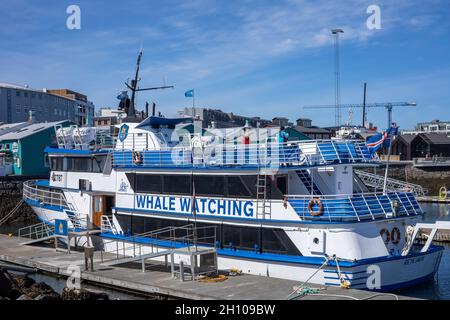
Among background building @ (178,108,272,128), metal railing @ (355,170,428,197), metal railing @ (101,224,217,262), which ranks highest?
background building @ (178,108,272,128)

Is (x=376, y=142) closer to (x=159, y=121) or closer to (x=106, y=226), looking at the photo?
(x=159, y=121)

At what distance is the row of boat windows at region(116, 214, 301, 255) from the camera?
1789 cm

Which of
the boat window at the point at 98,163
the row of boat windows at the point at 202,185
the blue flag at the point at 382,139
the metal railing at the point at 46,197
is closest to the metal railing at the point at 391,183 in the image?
the blue flag at the point at 382,139

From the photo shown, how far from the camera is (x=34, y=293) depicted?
1705 centimetres

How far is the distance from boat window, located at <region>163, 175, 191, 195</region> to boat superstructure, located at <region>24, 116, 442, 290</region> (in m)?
0.04

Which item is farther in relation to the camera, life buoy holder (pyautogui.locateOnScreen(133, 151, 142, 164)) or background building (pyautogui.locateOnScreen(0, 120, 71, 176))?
background building (pyautogui.locateOnScreen(0, 120, 71, 176))

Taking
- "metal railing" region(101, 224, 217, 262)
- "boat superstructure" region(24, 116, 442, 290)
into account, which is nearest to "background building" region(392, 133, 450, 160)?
"boat superstructure" region(24, 116, 442, 290)

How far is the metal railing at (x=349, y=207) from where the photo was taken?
16734mm

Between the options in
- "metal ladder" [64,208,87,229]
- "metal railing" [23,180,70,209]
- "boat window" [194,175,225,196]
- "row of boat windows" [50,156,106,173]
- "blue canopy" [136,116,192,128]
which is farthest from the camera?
"metal railing" [23,180,70,209]

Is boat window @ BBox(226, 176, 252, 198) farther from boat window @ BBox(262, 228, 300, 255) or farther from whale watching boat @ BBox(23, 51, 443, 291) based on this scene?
boat window @ BBox(262, 228, 300, 255)

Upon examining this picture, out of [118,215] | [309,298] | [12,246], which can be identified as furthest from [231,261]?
[12,246]

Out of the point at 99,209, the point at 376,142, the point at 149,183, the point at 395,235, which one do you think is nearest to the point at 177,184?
the point at 149,183

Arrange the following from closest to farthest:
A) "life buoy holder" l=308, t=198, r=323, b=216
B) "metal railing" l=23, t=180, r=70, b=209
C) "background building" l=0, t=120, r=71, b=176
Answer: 1. "life buoy holder" l=308, t=198, r=323, b=216
2. "metal railing" l=23, t=180, r=70, b=209
3. "background building" l=0, t=120, r=71, b=176

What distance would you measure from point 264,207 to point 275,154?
6.11 ft
